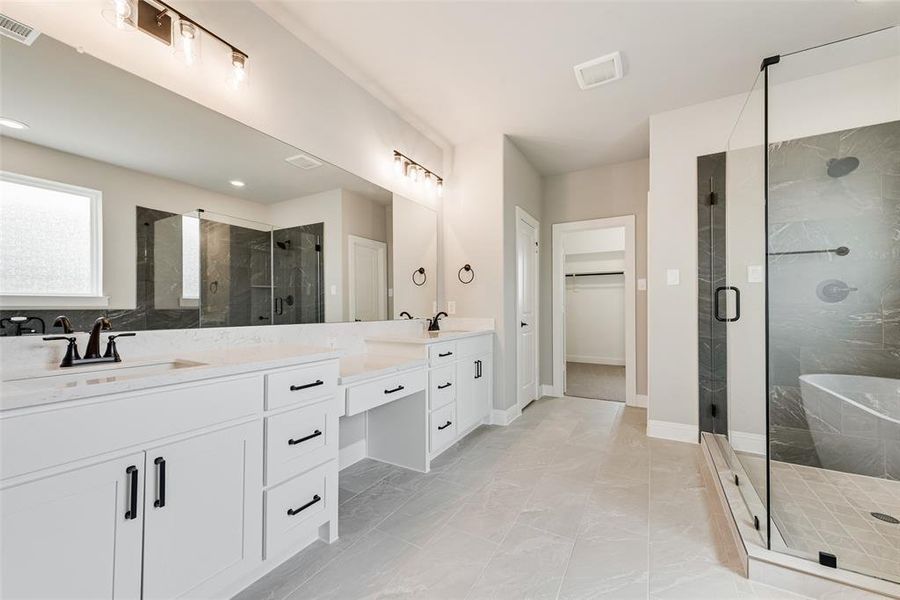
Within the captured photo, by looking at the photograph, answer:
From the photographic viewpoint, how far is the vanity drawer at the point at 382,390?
5.95 feet

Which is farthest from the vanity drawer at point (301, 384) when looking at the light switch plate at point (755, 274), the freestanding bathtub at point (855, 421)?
the freestanding bathtub at point (855, 421)

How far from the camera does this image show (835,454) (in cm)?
212

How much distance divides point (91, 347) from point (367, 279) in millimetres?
1582

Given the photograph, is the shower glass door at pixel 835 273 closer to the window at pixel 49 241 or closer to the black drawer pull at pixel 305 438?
the black drawer pull at pixel 305 438

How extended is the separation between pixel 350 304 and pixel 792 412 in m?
2.89

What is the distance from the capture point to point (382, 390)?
6.53 ft

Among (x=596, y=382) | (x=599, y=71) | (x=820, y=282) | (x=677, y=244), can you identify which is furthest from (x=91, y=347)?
(x=596, y=382)

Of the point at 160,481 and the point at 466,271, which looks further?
the point at 466,271

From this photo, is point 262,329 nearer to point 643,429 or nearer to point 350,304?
point 350,304

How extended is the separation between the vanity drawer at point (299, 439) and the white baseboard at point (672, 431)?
8.79ft

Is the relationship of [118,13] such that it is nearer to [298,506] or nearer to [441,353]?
[298,506]

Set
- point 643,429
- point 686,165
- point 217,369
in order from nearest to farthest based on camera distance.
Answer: point 217,369, point 686,165, point 643,429

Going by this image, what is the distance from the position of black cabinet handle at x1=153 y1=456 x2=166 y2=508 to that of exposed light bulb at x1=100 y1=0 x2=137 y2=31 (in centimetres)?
169

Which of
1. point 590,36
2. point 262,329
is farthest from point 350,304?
point 590,36
